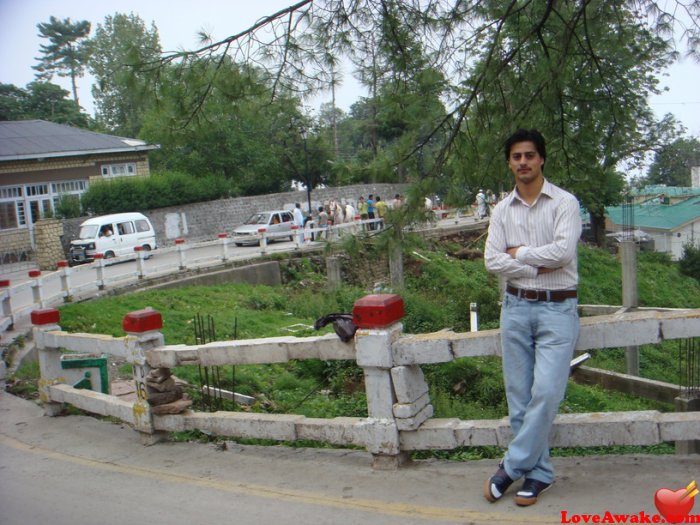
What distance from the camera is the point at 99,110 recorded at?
190 feet

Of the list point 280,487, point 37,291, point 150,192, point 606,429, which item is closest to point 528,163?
point 606,429

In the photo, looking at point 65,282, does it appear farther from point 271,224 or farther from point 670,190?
point 670,190

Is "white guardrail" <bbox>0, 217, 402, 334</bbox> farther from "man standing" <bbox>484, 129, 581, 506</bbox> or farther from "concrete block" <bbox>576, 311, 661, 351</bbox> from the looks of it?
"concrete block" <bbox>576, 311, 661, 351</bbox>

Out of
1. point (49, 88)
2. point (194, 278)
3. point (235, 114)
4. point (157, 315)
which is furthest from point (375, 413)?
point (49, 88)

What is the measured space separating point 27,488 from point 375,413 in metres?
2.54

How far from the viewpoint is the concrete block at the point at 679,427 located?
3.98 m

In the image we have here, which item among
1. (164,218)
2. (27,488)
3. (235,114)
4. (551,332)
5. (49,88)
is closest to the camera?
(551,332)

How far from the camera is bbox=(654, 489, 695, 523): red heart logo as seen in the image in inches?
138

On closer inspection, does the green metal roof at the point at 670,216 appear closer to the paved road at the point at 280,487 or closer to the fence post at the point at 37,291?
the fence post at the point at 37,291

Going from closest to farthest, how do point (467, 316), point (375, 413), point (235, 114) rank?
point (375, 413), point (235, 114), point (467, 316)

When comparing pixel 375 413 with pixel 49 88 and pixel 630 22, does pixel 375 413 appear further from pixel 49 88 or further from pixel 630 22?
pixel 49 88

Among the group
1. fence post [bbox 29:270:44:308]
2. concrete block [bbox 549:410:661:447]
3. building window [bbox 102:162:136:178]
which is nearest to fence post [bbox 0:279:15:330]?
fence post [bbox 29:270:44:308]

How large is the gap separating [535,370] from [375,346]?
106cm

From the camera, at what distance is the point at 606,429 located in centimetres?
412
